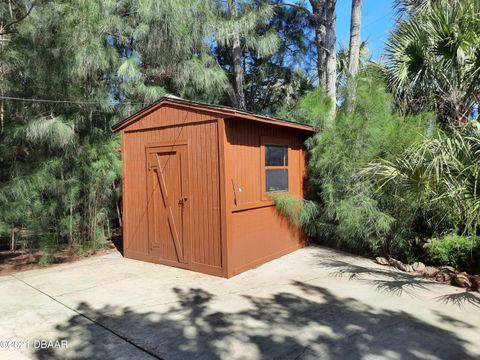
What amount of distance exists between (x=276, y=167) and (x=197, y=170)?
1611 mm

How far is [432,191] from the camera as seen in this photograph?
4.66 metres

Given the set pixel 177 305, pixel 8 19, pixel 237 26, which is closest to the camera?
pixel 177 305

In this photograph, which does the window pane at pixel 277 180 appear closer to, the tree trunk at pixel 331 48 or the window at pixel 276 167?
the window at pixel 276 167

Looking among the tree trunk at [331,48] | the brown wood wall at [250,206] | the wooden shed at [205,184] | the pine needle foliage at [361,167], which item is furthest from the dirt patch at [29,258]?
the tree trunk at [331,48]

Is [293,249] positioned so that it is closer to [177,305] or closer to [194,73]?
[177,305]

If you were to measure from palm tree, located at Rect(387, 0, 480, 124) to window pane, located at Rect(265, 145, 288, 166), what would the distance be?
2136mm

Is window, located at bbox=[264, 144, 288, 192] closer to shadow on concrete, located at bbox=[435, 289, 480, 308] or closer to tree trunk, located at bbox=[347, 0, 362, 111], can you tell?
tree trunk, located at bbox=[347, 0, 362, 111]

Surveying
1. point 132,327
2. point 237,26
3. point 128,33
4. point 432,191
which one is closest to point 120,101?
point 128,33

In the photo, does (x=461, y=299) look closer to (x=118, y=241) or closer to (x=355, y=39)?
(x=355, y=39)

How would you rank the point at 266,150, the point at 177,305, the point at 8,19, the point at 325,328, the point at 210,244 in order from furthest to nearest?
the point at 8,19 → the point at 266,150 → the point at 210,244 → the point at 177,305 → the point at 325,328

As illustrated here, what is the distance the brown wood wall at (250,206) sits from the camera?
18.8 feet

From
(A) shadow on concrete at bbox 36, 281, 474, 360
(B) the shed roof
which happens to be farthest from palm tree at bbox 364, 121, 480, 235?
(B) the shed roof

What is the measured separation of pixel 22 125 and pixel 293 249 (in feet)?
17.9

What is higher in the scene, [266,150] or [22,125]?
[22,125]
